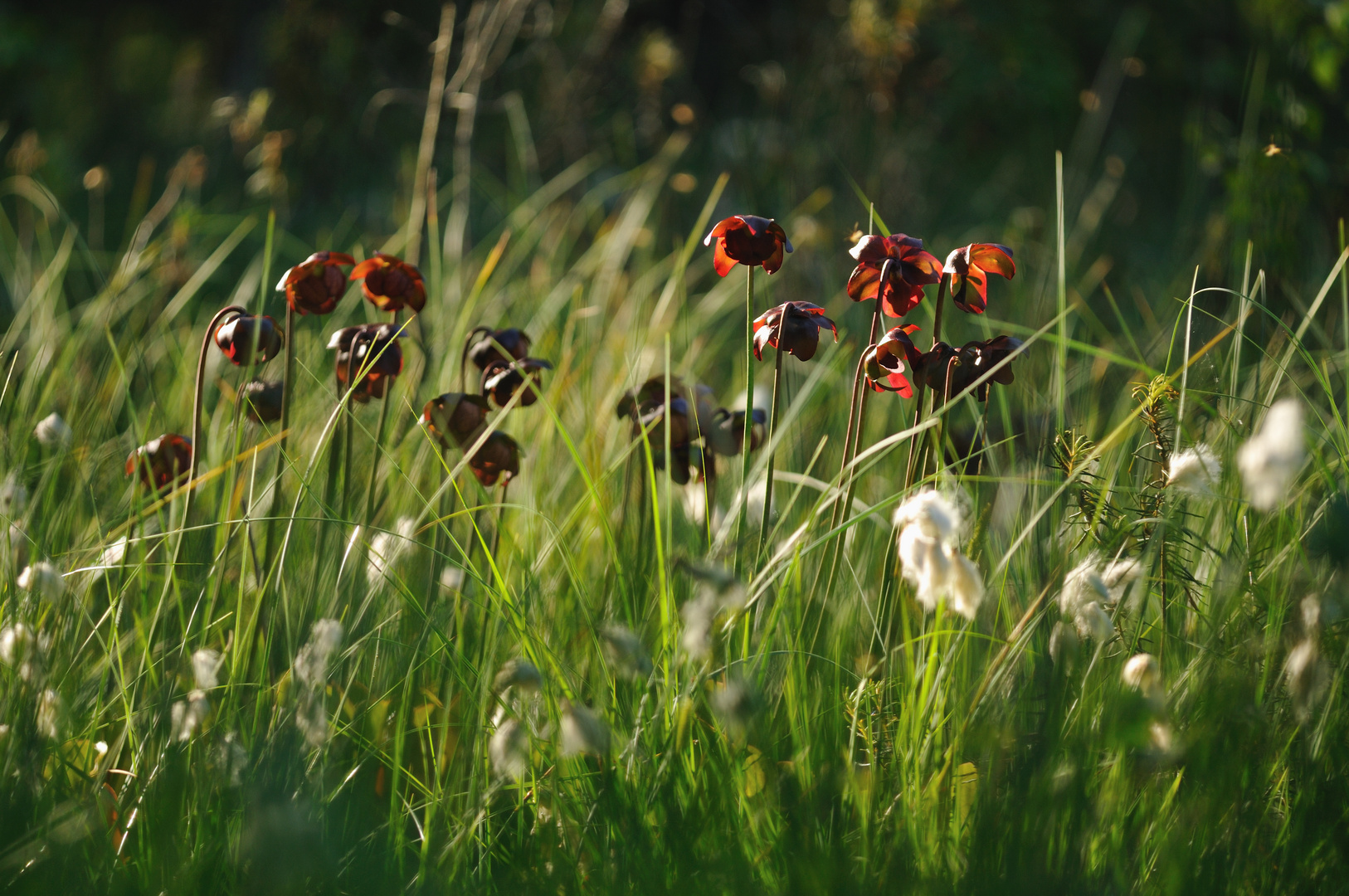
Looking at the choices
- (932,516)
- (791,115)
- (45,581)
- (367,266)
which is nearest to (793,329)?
(932,516)

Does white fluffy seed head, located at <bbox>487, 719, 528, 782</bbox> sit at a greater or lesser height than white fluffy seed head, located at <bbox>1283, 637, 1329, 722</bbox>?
lesser

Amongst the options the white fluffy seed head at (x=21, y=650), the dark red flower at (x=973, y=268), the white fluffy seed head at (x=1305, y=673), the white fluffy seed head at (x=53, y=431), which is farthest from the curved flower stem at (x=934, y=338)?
the white fluffy seed head at (x=53, y=431)

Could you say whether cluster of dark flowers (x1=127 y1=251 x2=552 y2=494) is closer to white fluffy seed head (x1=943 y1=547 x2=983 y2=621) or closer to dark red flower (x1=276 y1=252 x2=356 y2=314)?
dark red flower (x1=276 y1=252 x2=356 y2=314)

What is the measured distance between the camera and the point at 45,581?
120 cm

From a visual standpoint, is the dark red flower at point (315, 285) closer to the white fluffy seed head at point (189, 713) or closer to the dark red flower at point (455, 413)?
the dark red flower at point (455, 413)

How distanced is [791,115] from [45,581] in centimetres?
470

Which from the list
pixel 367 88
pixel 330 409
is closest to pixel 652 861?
pixel 330 409

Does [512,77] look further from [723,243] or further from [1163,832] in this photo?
[1163,832]

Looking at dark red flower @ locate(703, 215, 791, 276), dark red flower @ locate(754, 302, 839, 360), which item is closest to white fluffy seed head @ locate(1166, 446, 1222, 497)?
dark red flower @ locate(754, 302, 839, 360)

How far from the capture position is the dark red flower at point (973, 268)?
4.21 ft

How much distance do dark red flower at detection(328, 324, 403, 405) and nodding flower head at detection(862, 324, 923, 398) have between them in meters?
0.68

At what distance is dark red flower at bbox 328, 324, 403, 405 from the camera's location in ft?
4.68

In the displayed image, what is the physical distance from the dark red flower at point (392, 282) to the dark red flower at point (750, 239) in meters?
0.49

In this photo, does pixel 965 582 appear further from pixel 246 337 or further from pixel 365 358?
pixel 246 337
